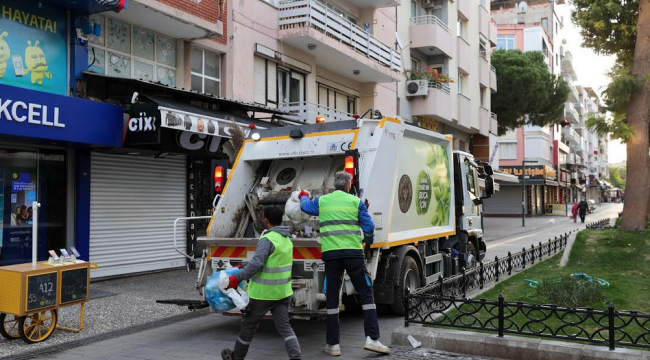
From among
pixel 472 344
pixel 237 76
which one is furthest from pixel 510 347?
pixel 237 76

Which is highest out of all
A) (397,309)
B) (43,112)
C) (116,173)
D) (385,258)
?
(43,112)

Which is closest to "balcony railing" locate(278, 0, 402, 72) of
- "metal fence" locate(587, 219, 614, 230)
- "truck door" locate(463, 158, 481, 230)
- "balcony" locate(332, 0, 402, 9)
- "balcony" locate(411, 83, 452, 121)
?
"balcony" locate(332, 0, 402, 9)

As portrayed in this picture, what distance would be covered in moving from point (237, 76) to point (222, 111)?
4.85 feet

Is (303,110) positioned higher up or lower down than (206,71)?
lower down

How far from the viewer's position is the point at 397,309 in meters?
7.79

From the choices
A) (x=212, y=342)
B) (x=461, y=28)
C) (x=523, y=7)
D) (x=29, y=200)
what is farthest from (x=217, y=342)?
(x=523, y=7)

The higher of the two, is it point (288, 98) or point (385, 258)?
point (288, 98)

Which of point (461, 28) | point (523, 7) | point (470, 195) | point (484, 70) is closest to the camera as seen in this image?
point (470, 195)

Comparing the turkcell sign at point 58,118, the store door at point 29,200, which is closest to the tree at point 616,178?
the turkcell sign at point 58,118

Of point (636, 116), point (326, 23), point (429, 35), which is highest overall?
point (429, 35)

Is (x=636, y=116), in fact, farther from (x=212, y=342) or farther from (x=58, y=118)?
(x=58, y=118)

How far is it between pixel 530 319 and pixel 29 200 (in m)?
8.53

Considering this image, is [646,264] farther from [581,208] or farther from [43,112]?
[581,208]

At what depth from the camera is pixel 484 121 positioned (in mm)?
29969
